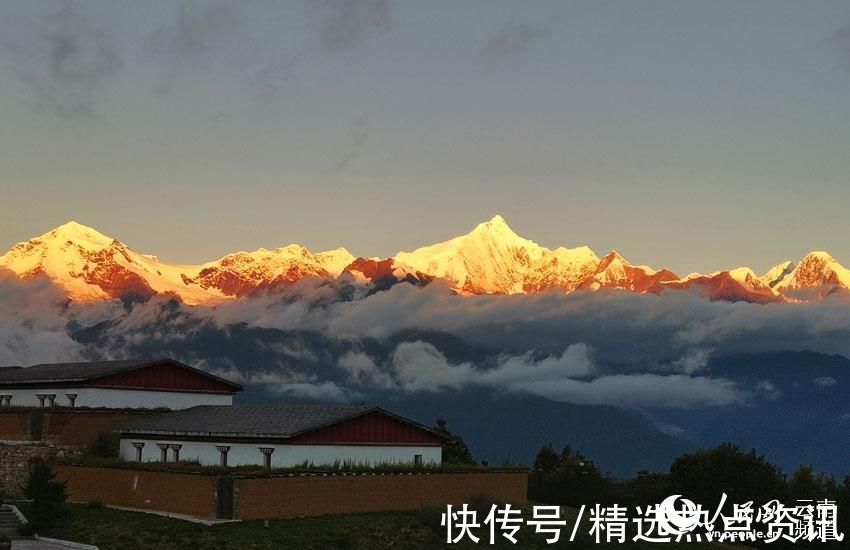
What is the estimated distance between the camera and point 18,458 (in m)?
64.8

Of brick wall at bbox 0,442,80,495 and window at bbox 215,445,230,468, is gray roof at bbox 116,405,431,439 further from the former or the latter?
brick wall at bbox 0,442,80,495

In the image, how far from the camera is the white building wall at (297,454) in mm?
59156

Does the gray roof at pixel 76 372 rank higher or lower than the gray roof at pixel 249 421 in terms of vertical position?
higher

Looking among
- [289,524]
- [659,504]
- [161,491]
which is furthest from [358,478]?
[659,504]

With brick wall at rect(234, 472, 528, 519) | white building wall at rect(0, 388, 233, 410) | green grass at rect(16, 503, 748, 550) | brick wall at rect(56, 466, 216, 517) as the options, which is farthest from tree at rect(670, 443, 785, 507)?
brick wall at rect(56, 466, 216, 517)

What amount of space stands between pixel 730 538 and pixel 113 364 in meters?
39.1

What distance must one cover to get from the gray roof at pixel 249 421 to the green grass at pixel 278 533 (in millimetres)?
6344

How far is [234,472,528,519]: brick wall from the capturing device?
53281mm

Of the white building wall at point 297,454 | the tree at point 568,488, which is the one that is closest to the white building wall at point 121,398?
the white building wall at point 297,454

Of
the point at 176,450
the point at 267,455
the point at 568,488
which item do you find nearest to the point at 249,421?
the point at 267,455

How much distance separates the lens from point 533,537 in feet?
182

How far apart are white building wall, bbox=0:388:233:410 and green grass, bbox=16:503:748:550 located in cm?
1326

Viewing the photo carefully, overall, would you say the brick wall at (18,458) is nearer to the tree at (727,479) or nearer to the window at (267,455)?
the window at (267,455)

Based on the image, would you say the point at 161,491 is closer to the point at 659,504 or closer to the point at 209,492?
the point at 209,492
